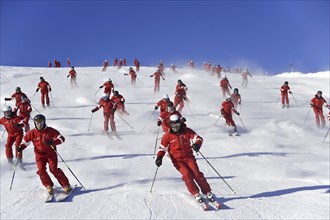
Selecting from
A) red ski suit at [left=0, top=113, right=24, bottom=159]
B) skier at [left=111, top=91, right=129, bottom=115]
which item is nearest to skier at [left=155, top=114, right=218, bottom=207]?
red ski suit at [left=0, top=113, right=24, bottom=159]

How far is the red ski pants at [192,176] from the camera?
255 inches

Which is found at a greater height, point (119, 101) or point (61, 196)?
point (119, 101)

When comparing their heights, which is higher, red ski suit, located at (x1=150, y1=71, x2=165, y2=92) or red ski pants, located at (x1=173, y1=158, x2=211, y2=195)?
red ski suit, located at (x1=150, y1=71, x2=165, y2=92)

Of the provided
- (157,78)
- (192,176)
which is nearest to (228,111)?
(192,176)

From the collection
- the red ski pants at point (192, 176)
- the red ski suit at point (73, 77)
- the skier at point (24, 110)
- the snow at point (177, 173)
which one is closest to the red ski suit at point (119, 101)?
the snow at point (177, 173)

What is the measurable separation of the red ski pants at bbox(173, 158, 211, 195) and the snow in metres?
0.32

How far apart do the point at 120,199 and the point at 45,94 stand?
14117mm

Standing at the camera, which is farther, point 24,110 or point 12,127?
point 24,110

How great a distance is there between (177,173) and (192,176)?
89.3 inches

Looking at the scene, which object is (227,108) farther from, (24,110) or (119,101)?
(24,110)

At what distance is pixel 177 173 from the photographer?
8.88m

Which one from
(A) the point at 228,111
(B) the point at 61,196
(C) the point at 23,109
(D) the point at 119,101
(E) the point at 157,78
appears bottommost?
(B) the point at 61,196

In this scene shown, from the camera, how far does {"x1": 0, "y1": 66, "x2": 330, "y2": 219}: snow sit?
6.29 meters

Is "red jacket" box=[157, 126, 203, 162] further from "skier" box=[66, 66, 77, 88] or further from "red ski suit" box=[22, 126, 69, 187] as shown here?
"skier" box=[66, 66, 77, 88]
